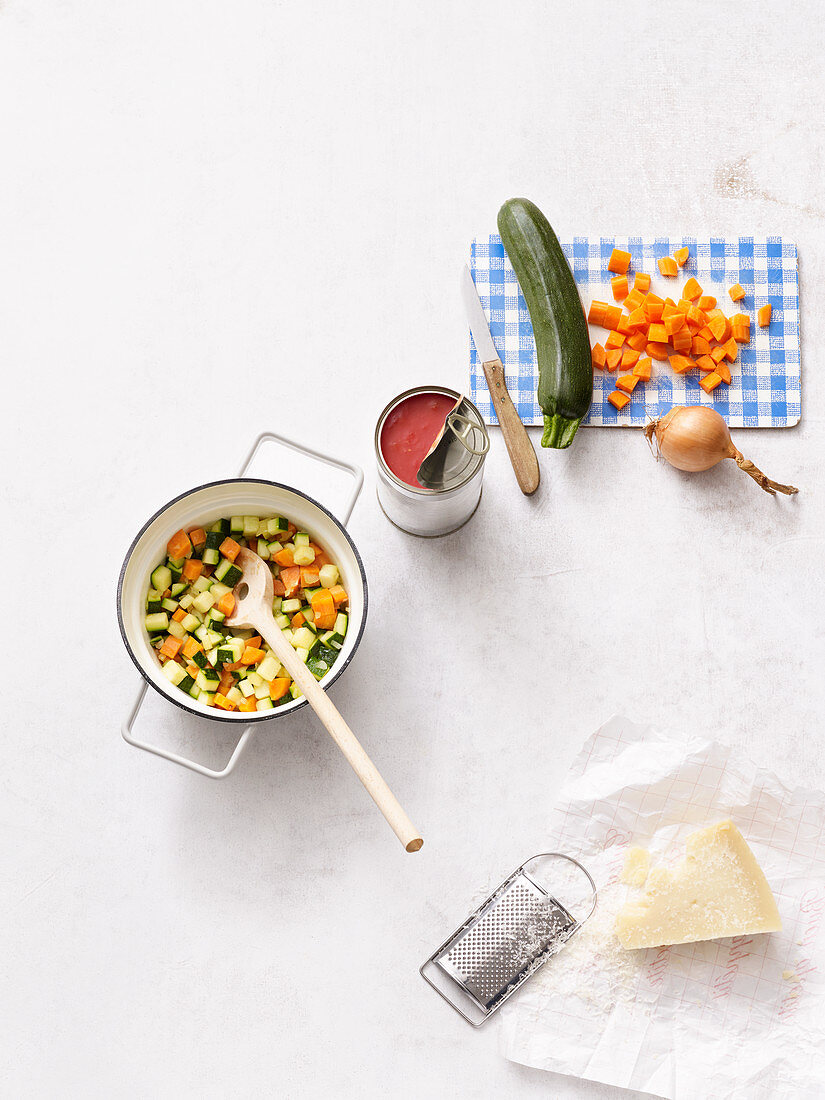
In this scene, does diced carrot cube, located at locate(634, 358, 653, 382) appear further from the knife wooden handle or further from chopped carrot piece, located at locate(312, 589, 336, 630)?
chopped carrot piece, located at locate(312, 589, 336, 630)

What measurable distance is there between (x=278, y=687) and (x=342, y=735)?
17cm

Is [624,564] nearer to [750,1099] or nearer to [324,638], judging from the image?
[324,638]

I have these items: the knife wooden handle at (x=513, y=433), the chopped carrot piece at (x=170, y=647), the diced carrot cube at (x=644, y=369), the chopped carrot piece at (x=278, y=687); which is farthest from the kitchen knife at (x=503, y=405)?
the chopped carrot piece at (x=170, y=647)

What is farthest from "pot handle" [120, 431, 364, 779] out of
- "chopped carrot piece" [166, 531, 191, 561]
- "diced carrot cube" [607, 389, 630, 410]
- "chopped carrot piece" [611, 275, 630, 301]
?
"chopped carrot piece" [611, 275, 630, 301]

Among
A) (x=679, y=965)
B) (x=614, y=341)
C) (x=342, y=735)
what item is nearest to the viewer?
(x=342, y=735)

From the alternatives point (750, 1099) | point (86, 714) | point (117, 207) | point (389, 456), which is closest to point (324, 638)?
point (389, 456)

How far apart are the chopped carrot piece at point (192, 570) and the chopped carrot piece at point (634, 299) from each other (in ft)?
3.14

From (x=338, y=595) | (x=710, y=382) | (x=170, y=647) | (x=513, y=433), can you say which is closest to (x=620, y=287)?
(x=710, y=382)

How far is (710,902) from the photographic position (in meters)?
1.66

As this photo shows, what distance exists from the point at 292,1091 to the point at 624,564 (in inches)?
45.7

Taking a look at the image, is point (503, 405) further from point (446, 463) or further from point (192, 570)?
point (192, 570)

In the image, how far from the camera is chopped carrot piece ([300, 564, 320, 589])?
1637mm

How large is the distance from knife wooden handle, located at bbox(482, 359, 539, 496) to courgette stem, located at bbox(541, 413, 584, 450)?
0.04 meters

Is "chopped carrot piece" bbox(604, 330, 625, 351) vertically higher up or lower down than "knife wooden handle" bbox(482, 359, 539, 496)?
higher up
